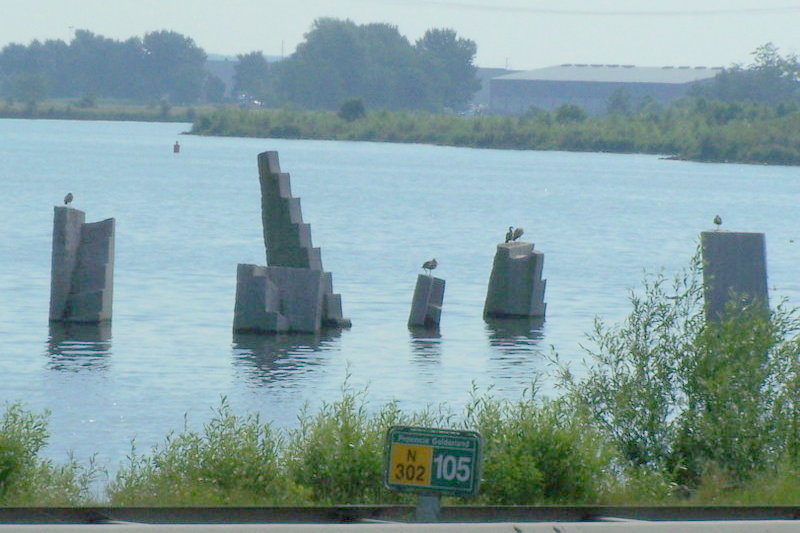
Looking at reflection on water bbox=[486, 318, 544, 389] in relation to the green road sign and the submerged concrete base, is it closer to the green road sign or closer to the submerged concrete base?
the submerged concrete base

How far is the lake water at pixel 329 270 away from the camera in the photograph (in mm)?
17203

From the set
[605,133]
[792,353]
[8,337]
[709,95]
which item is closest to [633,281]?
[8,337]

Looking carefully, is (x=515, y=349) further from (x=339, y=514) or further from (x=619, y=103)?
(x=619, y=103)

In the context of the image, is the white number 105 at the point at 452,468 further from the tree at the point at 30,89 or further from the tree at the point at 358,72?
the tree at the point at 30,89

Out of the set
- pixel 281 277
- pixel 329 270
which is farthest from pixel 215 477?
pixel 329 270

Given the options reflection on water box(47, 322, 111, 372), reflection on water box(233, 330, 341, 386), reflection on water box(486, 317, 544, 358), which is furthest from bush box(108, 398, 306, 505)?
reflection on water box(486, 317, 544, 358)

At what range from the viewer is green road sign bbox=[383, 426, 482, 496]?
5.90 metres

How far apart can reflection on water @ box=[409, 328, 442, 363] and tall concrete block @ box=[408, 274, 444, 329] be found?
0.19 metres

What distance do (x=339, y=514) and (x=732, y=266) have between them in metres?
6.96

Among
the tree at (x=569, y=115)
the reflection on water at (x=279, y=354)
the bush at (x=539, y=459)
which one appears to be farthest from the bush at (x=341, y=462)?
the tree at (x=569, y=115)

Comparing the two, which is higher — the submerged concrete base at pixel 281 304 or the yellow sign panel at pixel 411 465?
the yellow sign panel at pixel 411 465

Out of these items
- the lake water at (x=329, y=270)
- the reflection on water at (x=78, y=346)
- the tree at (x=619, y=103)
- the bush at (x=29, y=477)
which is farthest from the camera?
the tree at (x=619, y=103)

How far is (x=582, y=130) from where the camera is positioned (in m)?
142

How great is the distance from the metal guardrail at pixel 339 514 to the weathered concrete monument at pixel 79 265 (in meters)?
14.1
